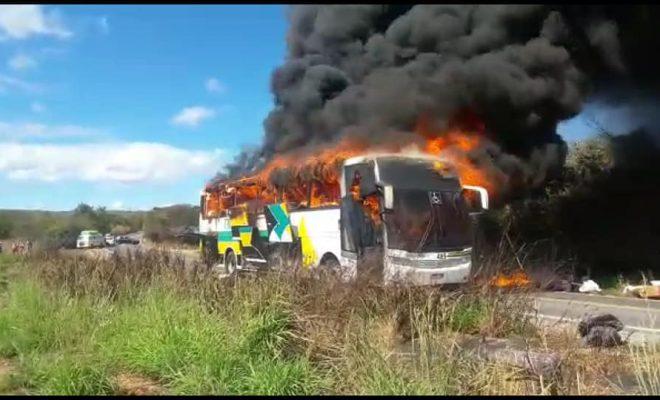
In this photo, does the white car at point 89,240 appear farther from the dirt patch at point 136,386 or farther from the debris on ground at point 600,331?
the debris on ground at point 600,331

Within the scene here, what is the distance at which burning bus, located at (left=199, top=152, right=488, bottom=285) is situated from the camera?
10.5 meters

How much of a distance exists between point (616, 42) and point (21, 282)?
15.2m

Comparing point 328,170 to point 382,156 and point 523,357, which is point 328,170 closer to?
point 382,156

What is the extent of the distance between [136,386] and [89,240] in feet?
21.9

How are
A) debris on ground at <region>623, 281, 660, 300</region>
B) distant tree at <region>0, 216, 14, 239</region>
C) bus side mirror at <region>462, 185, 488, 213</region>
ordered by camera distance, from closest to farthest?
distant tree at <region>0, 216, 14, 239</region>, bus side mirror at <region>462, 185, 488, 213</region>, debris on ground at <region>623, 281, 660, 300</region>

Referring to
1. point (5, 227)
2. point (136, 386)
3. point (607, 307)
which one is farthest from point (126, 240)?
point (607, 307)

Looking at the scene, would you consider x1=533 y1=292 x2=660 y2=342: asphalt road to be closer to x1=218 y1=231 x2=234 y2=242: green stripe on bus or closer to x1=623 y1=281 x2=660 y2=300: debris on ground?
x1=623 y1=281 x2=660 y2=300: debris on ground

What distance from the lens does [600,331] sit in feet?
19.9

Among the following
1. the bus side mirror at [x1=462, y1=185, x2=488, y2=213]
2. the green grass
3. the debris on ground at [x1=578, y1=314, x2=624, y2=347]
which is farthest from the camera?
the bus side mirror at [x1=462, y1=185, x2=488, y2=213]

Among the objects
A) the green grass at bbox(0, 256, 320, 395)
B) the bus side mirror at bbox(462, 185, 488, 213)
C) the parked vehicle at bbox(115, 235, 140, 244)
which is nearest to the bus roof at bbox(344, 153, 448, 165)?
the bus side mirror at bbox(462, 185, 488, 213)

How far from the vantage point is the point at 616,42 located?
17125mm

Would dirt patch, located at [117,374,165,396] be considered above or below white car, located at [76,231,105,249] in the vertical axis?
below

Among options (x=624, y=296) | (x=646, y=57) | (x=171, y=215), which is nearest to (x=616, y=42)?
(x=646, y=57)

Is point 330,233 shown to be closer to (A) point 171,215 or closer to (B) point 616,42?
(A) point 171,215
